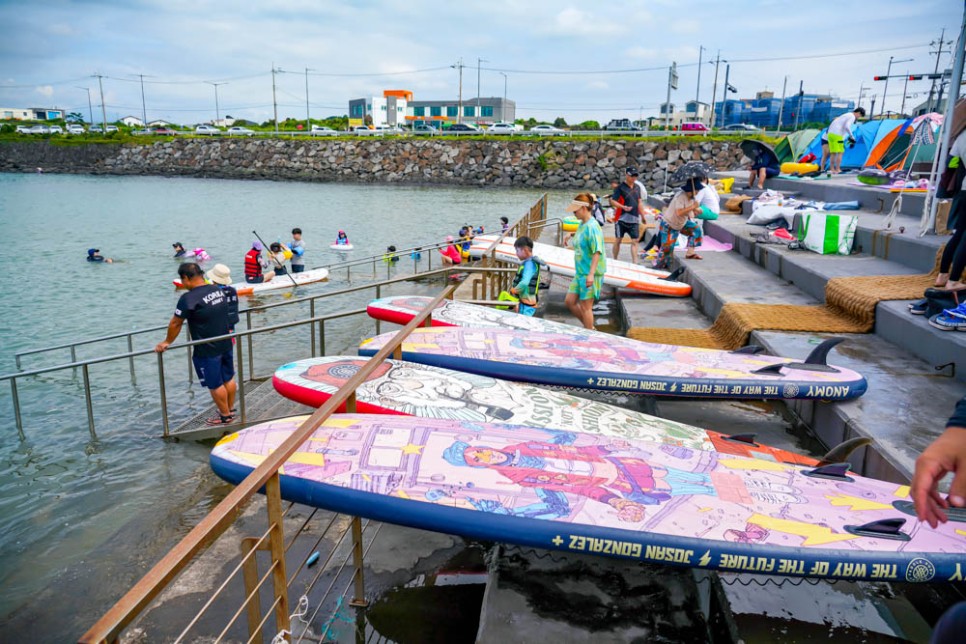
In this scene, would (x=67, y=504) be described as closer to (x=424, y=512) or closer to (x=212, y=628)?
(x=212, y=628)

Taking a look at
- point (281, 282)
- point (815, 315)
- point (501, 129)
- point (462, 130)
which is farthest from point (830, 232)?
point (462, 130)

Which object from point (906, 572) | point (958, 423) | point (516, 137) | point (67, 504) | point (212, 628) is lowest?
point (67, 504)

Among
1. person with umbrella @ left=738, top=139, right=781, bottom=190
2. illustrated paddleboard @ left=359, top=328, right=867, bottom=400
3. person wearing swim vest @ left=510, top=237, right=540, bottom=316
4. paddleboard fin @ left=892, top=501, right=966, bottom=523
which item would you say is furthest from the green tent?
paddleboard fin @ left=892, top=501, right=966, bottom=523

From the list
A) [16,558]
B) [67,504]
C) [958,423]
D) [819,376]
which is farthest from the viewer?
[67,504]

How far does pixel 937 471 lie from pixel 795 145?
2137cm

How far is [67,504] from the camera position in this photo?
635cm

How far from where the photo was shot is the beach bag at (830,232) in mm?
8961

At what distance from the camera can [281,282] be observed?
16453mm

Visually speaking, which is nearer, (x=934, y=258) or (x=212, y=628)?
(x=212, y=628)

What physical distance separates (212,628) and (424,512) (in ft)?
4.75

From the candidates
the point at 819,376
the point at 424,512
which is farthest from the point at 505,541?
the point at 819,376

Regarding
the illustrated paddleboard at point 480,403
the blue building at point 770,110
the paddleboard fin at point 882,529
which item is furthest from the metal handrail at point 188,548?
the blue building at point 770,110

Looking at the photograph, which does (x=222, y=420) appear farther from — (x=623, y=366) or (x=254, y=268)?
(x=254, y=268)

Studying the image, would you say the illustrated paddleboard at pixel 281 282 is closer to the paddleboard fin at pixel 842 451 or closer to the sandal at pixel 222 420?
the sandal at pixel 222 420
